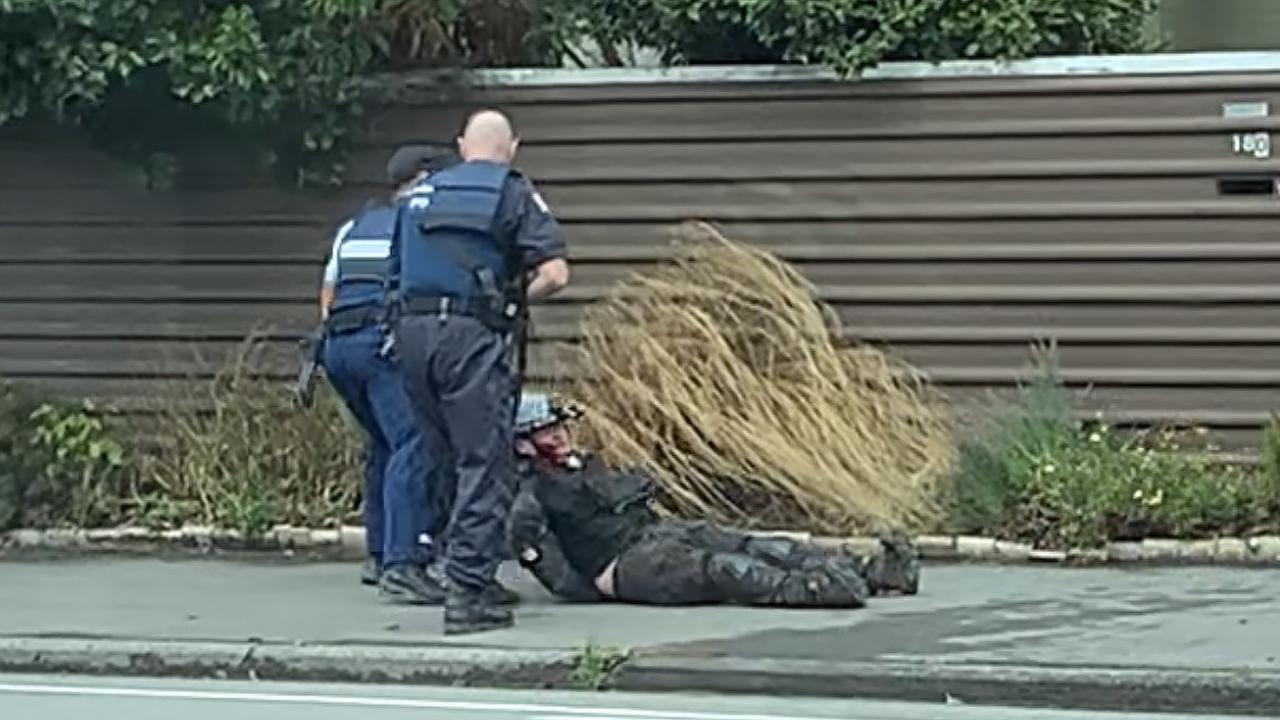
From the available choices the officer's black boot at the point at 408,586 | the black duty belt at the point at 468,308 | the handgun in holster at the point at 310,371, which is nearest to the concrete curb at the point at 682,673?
the officer's black boot at the point at 408,586

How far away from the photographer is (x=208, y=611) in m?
11.6

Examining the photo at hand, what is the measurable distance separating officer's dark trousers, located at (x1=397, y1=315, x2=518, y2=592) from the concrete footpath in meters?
0.35

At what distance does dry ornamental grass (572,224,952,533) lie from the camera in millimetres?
12805

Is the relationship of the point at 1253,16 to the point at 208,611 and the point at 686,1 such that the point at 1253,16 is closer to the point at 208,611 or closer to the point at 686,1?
the point at 686,1

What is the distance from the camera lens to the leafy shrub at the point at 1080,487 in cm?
1220

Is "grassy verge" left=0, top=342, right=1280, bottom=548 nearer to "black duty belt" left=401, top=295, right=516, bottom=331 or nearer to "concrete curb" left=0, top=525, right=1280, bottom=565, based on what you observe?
"concrete curb" left=0, top=525, right=1280, bottom=565

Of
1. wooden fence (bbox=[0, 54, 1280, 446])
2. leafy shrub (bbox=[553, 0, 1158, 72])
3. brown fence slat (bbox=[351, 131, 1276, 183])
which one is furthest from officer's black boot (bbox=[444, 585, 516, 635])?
leafy shrub (bbox=[553, 0, 1158, 72])

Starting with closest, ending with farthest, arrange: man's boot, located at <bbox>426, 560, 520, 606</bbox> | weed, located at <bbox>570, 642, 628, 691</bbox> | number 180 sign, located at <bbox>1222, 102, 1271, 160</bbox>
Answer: weed, located at <bbox>570, 642, 628, 691</bbox> < man's boot, located at <bbox>426, 560, 520, 606</bbox> < number 180 sign, located at <bbox>1222, 102, 1271, 160</bbox>

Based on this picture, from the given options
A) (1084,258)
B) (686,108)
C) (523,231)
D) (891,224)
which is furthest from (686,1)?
(523,231)

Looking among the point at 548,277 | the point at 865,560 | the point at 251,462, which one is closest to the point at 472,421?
the point at 548,277

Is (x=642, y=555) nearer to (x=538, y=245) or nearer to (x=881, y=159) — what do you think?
(x=538, y=245)

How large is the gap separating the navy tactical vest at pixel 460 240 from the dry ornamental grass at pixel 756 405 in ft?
8.21

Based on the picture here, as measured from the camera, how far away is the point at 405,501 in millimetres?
11359

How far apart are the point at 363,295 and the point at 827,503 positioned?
249 cm
